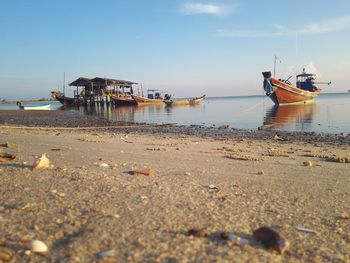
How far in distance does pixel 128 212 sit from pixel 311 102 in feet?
183

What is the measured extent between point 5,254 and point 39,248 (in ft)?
0.64

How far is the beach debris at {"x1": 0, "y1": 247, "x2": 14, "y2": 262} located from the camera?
194 centimetres

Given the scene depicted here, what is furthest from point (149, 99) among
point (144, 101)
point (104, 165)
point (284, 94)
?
point (104, 165)

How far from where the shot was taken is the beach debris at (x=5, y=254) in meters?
1.94

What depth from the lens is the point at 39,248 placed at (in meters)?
2.06

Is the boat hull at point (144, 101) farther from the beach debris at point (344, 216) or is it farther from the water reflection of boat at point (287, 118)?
the beach debris at point (344, 216)

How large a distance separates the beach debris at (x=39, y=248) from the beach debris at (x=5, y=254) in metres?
0.12

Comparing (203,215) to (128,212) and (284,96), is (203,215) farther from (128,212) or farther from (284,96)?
(284,96)

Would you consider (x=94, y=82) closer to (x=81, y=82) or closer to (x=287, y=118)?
(x=81, y=82)

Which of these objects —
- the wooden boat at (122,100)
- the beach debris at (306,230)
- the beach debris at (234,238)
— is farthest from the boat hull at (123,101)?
the beach debris at (234,238)

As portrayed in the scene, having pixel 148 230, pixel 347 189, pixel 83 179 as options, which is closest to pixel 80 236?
pixel 148 230

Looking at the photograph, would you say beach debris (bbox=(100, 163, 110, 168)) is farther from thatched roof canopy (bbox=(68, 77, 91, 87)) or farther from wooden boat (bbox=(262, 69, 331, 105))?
thatched roof canopy (bbox=(68, 77, 91, 87))

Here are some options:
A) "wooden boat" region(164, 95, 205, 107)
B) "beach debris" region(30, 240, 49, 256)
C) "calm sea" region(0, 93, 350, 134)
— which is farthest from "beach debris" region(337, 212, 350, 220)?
"wooden boat" region(164, 95, 205, 107)

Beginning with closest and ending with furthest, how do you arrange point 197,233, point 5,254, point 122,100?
point 5,254
point 197,233
point 122,100
